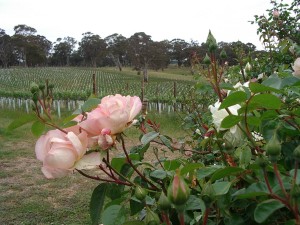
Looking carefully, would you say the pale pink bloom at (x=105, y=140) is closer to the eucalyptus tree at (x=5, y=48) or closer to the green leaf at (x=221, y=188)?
the green leaf at (x=221, y=188)

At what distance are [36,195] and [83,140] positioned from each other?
3808 millimetres

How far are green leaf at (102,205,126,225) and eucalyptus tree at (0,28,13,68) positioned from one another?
4476cm

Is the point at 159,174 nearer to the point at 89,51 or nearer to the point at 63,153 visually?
the point at 63,153

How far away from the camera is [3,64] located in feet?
144

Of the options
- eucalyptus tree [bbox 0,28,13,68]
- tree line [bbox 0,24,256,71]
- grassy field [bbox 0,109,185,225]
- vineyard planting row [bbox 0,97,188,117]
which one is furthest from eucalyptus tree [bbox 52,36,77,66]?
grassy field [bbox 0,109,185,225]

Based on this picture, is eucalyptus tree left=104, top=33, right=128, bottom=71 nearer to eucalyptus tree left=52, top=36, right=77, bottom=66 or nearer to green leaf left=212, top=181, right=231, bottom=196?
eucalyptus tree left=52, top=36, right=77, bottom=66

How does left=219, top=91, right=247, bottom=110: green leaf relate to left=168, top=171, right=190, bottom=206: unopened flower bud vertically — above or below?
above

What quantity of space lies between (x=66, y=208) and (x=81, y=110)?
330 centimetres

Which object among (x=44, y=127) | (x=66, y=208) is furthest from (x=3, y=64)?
(x=44, y=127)

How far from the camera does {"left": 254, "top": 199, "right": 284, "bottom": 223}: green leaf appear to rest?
1.30ft

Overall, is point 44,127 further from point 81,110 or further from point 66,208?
point 66,208

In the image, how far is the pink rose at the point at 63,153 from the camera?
0.46 metres

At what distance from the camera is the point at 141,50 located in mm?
38906

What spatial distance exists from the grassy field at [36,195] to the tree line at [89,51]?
29.2m
